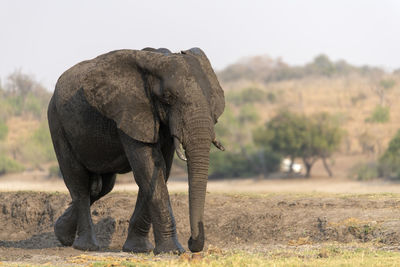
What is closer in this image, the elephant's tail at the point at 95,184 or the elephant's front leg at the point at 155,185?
the elephant's front leg at the point at 155,185

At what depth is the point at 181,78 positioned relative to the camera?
9008 millimetres

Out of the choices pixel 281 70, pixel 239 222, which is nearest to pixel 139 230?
pixel 239 222

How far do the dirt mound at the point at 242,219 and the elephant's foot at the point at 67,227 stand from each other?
2.93 ft

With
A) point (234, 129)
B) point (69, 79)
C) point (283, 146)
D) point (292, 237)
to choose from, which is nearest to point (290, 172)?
point (283, 146)

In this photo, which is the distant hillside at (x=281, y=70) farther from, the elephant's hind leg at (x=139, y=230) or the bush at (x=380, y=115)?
the elephant's hind leg at (x=139, y=230)

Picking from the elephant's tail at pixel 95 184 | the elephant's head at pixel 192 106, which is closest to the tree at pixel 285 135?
the elephant's tail at pixel 95 184

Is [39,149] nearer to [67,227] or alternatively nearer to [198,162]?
[67,227]

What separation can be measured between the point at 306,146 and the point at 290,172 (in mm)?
1640

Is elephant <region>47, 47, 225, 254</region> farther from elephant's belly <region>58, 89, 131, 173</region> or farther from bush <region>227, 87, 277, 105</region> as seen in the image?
bush <region>227, 87, 277, 105</region>

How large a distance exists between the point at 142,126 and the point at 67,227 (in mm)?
3188

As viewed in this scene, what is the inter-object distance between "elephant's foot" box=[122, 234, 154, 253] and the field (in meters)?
0.37

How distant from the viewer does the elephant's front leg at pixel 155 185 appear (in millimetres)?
9438

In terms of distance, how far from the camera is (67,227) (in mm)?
11758

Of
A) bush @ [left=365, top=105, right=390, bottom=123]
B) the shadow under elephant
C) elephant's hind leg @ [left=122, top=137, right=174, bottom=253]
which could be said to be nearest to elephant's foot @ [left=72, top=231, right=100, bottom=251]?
elephant's hind leg @ [left=122, top=137, right=174, bottom=253]
